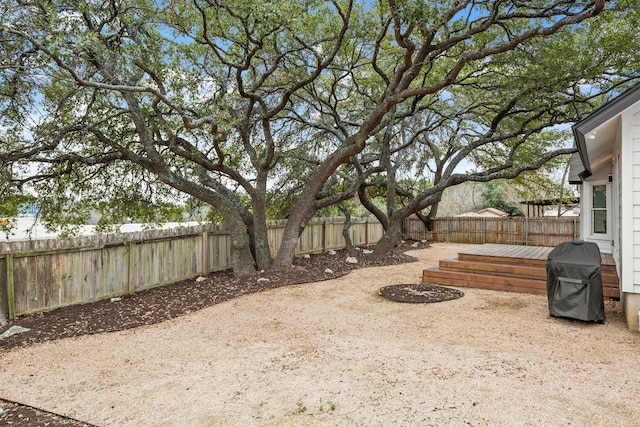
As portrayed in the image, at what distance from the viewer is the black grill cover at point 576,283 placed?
4.90m

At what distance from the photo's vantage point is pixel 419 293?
23.0ft

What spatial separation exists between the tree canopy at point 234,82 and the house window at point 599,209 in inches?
94.4

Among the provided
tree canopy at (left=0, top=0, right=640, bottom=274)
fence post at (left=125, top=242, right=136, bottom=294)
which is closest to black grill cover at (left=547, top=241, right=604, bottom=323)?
tree canopy at (left=0, top=0, right=640, bottom=274)

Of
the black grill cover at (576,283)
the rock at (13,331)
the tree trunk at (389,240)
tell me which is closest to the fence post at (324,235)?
the tree trunk at (389,240)

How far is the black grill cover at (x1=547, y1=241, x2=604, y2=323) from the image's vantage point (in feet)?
16.1

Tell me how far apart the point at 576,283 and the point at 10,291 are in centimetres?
777

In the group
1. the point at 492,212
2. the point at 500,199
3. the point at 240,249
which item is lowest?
the point at 240,249

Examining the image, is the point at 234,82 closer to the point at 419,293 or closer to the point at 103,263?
the point at 103,263

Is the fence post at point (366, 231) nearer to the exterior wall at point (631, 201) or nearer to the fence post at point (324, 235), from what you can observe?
the fence post at point (324, 235)

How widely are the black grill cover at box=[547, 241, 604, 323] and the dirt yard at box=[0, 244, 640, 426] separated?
0.22 metres

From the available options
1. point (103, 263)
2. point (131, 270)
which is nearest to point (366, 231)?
point (131, 270)

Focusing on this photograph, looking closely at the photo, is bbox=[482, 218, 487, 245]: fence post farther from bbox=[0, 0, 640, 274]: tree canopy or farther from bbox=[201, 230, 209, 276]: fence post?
bbox=[201, 230, 209, 276]: fence post

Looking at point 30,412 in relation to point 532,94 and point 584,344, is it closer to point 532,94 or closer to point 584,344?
point 584,344

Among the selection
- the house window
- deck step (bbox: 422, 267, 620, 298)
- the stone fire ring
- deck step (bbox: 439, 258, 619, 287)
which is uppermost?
the house window
